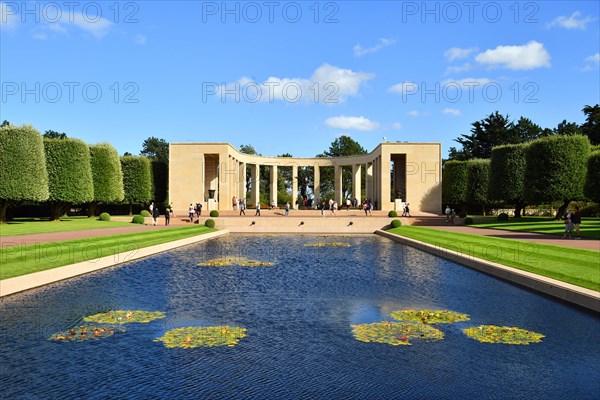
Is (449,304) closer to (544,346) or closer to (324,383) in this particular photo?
(544,346)

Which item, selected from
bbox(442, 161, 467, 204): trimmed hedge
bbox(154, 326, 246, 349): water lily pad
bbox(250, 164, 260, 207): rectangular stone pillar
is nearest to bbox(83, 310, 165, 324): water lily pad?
bbox(154, 326, 246, 349): water lily pad

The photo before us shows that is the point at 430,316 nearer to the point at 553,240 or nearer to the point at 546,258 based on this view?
the point at 546,258

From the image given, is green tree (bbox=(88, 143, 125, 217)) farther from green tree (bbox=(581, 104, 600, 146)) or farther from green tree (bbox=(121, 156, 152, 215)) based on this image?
green tree (bbox=(581, 104, 600, 146))

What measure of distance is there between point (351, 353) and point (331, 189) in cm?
10018

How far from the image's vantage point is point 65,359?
8164mm

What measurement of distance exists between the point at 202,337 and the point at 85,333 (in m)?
2.30

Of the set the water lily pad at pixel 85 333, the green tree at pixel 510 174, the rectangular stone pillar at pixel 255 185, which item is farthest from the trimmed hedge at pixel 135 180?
the water lily pad at pixel 85 333

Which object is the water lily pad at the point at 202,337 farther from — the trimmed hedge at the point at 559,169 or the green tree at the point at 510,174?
the green tree at the point at 510,174

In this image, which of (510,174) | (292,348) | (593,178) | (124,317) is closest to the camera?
(292,348)

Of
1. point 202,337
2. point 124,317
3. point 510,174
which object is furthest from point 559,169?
point 202,337

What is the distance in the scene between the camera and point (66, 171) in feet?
161

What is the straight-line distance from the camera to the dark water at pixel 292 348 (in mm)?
6969

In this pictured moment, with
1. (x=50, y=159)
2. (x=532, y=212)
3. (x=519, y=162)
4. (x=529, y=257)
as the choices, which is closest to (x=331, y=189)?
(x=532, y=212)

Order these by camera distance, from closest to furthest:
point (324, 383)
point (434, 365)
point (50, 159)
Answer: point (324, 383), point (434, 365), point (50, 159)
